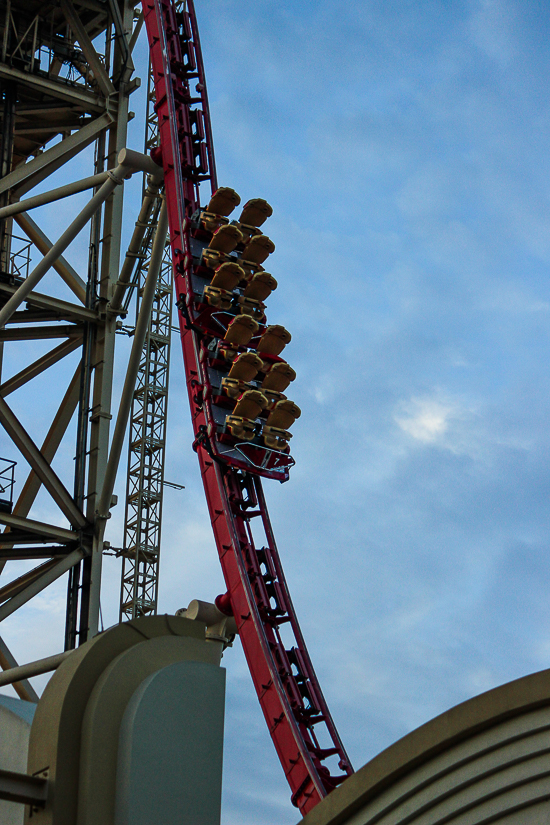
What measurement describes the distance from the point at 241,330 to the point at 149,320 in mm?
2593

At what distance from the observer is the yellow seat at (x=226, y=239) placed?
1978cm

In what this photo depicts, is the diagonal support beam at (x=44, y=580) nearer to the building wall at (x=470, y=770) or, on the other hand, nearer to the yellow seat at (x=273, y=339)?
the yellow seat at (x=273, y=339)

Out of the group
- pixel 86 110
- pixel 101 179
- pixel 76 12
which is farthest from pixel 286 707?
pixel 76 12

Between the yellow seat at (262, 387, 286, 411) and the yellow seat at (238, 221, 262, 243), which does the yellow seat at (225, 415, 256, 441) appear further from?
the yellow seat at (238, 221, 262, 243)

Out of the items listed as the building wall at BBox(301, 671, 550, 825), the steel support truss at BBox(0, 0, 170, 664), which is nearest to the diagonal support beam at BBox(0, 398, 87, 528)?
the steel support truss at BBox(0, 0, 170, 664)

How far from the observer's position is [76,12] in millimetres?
22000

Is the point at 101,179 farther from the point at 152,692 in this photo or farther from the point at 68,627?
the point at 152,692

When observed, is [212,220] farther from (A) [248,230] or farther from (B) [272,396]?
(B) [272,396]

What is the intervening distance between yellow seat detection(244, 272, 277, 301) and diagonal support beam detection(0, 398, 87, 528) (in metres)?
4.17

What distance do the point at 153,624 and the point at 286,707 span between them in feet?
27.3

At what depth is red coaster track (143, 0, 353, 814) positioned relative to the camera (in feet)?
55.3

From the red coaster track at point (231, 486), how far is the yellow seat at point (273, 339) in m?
0.60

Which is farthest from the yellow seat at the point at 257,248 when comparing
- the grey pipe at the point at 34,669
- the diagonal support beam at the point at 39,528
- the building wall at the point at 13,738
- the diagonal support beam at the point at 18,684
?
the building wall at the point at 13,738

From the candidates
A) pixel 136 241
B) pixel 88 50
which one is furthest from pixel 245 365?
pixel 88 50
